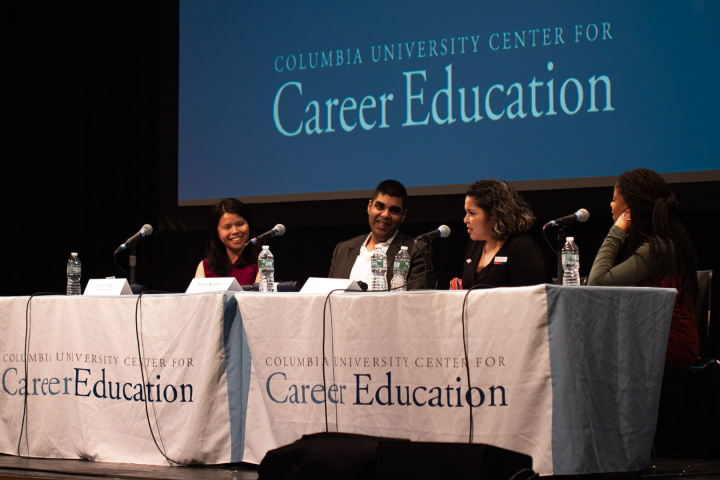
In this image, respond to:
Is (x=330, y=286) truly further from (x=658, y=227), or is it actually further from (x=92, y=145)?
(x=92, y=145)

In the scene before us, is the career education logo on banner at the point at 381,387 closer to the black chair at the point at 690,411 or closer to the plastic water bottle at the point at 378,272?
the plastic water bottle at the point at 378,272

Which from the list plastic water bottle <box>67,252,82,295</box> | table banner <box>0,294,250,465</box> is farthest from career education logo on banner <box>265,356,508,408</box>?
plastic water bottle <box>67,252,82,295</box>

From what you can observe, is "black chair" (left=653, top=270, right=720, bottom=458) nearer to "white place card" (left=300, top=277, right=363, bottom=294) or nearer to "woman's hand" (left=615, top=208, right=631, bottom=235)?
"woman's hand" (left=615, top=208, right=631, bottom=235)

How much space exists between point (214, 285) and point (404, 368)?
0.84 meters

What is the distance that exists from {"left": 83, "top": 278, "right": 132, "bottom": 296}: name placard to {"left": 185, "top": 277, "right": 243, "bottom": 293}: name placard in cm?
35

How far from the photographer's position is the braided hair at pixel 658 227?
300cm

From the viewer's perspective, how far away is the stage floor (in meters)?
2.68

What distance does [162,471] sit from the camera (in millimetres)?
2766

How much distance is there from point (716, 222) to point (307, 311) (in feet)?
8.70

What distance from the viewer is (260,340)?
9.16 feet

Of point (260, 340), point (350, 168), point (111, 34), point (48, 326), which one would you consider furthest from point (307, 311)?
point (111, 34)

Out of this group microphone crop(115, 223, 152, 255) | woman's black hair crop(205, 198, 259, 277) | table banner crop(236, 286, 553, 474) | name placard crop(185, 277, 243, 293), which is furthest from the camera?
woman's black hair crop(205, 198, 259, 277)

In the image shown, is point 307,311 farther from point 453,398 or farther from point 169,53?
point 169,53

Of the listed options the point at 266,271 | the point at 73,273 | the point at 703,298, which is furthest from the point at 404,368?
the point at 73,273
